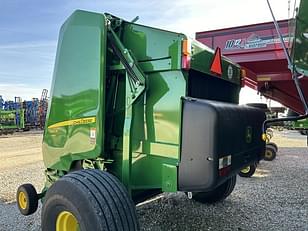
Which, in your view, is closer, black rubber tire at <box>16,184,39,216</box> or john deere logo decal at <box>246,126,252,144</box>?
A: john deere logo decal at <box>246,126,252,144</box>

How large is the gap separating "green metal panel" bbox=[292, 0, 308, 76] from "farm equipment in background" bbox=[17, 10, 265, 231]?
0.57m

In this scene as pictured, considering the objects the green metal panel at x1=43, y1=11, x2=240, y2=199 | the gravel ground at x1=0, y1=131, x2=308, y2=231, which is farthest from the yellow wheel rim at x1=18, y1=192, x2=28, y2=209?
the green metal panel at x1=43, y1=11, x2=240, y2=199

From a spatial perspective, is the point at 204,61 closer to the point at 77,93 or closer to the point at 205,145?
the point at 205,145

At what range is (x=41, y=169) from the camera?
6.80 meters

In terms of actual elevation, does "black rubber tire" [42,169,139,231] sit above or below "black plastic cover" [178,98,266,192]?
below

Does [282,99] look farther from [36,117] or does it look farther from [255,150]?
[36,117]

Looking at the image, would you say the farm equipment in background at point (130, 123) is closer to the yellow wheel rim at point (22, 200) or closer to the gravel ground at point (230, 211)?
the yellow wheel rim at point (22, 200)

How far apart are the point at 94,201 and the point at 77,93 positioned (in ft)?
3.30

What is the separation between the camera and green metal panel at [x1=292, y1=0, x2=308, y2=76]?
78.3 inches

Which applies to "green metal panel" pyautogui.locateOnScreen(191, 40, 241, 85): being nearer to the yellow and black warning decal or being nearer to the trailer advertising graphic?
the yellow and black warning decal

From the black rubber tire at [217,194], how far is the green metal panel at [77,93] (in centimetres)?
172

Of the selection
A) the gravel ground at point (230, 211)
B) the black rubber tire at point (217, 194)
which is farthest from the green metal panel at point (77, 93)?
the black rubber tire at point (217, 194)

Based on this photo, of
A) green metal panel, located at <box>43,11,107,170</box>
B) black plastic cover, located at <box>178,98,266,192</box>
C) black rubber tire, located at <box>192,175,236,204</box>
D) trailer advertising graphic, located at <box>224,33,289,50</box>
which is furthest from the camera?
trailer advertising graphic, located at <box>224,33,289,50</box>

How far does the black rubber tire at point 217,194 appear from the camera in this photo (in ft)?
12.8
